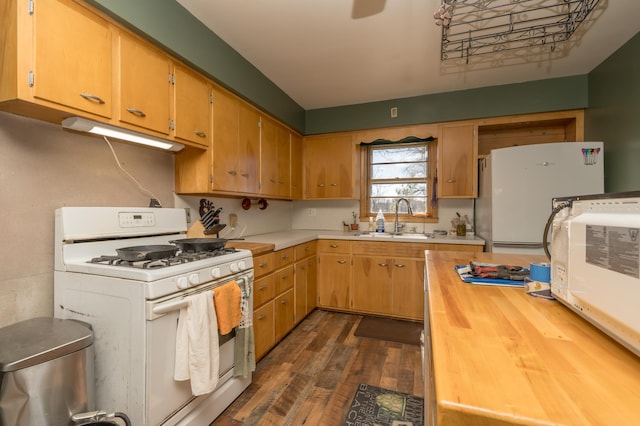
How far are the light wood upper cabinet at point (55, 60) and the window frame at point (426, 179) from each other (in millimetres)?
2789

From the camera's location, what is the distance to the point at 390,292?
9.76 feet

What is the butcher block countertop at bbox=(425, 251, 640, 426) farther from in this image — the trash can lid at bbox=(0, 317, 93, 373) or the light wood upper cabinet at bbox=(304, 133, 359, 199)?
the light wood upper cabinet at bbox=(304, 133, 359, 199)

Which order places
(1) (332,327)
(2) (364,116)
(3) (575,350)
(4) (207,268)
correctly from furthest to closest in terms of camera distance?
(2) (364,116) → (1) (332,327) → (4) (207,268) → (3) (575,350)

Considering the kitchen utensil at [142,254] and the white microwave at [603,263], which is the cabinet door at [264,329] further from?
the white microwave at [603,263]

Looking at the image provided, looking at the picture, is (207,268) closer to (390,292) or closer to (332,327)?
(332,327)

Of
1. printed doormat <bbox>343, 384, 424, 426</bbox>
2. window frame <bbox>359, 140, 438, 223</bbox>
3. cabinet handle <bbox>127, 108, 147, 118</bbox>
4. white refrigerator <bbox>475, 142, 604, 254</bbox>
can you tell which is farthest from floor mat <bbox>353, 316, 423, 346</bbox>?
cabinet handle <bbox>127, 108, 147, 118</bbox>

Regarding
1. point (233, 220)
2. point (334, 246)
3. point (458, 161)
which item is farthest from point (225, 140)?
point (458, 161)

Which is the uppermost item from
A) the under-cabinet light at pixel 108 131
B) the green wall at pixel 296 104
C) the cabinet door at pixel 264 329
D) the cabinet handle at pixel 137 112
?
the green wall at pixel 296 104

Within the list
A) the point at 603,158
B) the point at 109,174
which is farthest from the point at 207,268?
the point at 603,158

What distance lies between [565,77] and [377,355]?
10.1ft

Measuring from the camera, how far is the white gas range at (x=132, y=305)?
1.22 meters

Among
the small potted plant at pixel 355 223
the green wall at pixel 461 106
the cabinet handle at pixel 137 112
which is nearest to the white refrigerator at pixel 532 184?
the green wall at pixel 461 106

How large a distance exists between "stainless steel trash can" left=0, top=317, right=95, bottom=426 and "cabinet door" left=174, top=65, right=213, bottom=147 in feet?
3.96

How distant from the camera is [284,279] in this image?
251 cm
